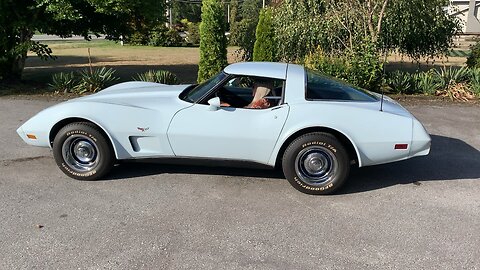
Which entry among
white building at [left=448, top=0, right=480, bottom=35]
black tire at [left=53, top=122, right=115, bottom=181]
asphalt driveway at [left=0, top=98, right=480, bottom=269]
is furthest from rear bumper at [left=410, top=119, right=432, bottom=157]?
white building at [left=448, top=0, right=480, bottom=35]

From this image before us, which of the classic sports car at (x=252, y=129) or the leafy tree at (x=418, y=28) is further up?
the leafy tree at (x=418, y=28)

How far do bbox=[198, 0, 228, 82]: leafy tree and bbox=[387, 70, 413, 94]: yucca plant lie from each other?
13.8 ft

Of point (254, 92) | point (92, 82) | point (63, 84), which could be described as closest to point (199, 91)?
point (254, 92)

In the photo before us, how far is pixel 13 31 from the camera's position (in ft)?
31.8

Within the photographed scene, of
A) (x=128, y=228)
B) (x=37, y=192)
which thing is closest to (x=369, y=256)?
(x=128, y=228)

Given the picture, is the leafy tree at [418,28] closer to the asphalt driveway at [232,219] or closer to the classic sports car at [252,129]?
the asphalt driveway at [232,219]

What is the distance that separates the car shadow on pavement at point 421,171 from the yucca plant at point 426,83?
14.2ft

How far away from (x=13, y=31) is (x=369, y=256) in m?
9.95

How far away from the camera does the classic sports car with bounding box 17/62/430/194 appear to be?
4012mm

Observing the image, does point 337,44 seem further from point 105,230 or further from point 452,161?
point 105,230

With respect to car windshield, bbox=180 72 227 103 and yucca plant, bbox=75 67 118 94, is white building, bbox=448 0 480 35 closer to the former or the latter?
yucca plant, bbox=75 67 118 94

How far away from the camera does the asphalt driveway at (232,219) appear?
2984 millimetres

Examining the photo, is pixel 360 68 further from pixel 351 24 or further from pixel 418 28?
pixel 418 28

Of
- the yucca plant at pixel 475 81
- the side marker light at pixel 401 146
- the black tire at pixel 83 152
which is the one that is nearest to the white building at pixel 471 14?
the yucca plant at pixel 475 81
